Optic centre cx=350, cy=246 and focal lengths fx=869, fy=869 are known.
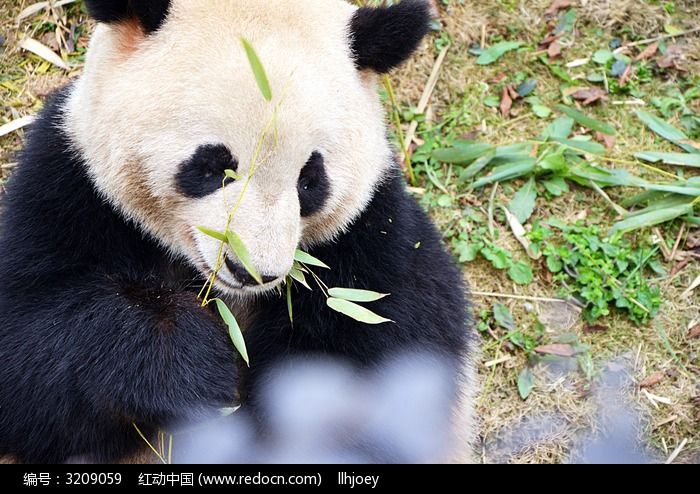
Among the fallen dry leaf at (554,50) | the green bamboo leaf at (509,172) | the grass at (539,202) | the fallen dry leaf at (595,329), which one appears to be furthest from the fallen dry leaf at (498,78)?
the fallen dry leaf at (595,329)

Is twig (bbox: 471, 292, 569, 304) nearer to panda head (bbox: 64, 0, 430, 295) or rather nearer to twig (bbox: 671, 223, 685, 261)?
twig (bbox: 671, 223, 685, 261)

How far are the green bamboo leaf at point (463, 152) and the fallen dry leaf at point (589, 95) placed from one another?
2.10ft

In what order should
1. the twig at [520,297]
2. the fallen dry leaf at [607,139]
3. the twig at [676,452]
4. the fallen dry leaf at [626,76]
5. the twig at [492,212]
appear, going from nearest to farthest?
the twig at [676,452], the twig at [520,297], the twig at [492,212], the fallen dry leaf at [607,139], the fallen dry leaf at [626,76]

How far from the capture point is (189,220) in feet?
9.82

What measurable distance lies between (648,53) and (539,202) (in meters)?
1.15

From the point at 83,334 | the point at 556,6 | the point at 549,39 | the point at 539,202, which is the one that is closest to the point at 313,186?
the point at 83,334

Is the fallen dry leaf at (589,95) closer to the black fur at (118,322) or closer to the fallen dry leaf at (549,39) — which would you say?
the fallen dry leaf at (549,39)

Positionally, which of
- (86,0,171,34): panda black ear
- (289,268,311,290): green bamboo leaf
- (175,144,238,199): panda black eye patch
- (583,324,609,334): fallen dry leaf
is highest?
(86,0,171,34): panda black ear

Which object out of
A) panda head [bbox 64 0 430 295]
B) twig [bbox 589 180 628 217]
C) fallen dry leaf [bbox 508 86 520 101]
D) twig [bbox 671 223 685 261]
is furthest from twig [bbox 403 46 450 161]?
panda head [bbox 64 0 430 295]

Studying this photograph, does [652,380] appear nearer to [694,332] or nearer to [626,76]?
[694,332]

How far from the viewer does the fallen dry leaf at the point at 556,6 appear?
16.8ft

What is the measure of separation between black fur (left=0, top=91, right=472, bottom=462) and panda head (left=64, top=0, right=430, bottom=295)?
0.48 feet

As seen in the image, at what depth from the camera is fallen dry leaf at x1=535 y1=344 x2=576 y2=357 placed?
14.1 ft
